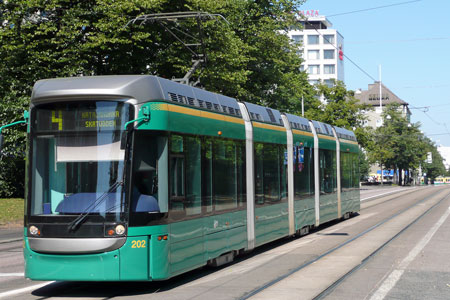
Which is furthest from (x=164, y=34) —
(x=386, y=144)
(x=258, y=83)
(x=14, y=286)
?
(x=386, y=144)

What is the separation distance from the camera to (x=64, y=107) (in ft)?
29.6

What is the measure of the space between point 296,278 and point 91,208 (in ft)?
11.9

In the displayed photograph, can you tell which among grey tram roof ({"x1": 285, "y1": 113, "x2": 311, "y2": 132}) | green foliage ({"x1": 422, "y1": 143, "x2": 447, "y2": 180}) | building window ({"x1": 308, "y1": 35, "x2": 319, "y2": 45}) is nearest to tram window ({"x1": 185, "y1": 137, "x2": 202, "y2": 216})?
grey tram roof ({"x1": 285, "y1": 113, "x2": 311, "y2": 132})

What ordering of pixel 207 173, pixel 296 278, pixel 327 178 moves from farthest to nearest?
pixel 327 178 → pixel 207 173 → pixel 296 278

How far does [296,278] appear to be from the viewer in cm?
1052

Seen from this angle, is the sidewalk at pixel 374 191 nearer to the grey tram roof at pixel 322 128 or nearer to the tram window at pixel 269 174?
the grey tram roof at pixel 322 128

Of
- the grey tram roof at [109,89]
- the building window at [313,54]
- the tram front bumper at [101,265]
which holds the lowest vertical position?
the tram front bumper at [101,265]

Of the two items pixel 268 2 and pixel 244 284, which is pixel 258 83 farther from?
pixel 244 284

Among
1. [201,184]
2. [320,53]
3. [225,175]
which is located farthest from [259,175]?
[320,53]

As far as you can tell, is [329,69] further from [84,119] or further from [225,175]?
[84,119]

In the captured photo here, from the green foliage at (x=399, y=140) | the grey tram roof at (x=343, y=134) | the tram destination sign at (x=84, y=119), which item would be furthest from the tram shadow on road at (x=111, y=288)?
the green foliage at (x=399, y=140)

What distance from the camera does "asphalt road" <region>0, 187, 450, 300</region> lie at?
909 cm

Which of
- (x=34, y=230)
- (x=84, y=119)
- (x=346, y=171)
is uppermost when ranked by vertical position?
(x=84, y=119)

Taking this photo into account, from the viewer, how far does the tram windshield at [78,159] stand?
8.71 meters
